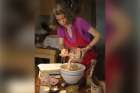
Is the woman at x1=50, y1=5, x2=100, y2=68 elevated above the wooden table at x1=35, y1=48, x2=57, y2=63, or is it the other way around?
the woman at x1=50, y1=5, x2=100, y2=68

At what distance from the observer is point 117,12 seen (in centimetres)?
60

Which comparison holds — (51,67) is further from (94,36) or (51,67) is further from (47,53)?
(94,36)

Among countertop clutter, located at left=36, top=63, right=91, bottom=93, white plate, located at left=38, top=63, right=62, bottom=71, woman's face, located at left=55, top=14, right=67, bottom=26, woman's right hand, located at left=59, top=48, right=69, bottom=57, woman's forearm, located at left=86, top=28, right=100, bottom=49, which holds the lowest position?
countertop clutter, located at left=36, top=63, right=91, bottom=93

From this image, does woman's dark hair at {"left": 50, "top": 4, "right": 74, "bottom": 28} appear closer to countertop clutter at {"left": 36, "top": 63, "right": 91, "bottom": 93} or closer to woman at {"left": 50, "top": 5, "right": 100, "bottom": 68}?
woman at {"left": 50, "top": 5, "right": 100, "bottom": 68}

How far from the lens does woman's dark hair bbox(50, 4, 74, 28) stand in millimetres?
673

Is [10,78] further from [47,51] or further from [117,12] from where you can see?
[117,12]

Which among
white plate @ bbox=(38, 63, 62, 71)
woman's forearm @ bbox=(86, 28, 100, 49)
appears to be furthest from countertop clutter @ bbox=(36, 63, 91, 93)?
woman's forearm @ bbox=(86, 28, 100, 49)

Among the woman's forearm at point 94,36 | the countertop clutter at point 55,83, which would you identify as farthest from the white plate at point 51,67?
the woman's forearm at point 94,36

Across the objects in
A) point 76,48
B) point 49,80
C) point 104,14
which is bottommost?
point 49,80

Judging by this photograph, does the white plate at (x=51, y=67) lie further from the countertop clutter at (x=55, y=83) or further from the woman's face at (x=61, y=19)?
the woman's face at (x=61, y=19)

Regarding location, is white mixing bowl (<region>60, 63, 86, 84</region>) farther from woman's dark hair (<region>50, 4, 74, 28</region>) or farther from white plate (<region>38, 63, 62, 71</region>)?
woman's dark hair (<region>50, 4, 74, 28</region>)

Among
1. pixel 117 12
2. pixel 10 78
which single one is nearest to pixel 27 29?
pixel 10 78

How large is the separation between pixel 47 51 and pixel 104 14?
0.67 feet

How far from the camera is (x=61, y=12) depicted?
0.68 meters
